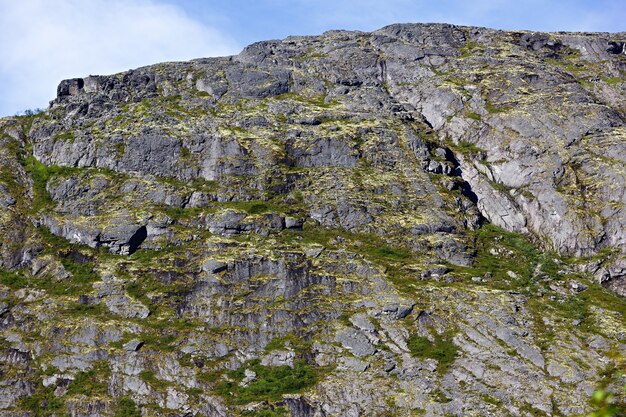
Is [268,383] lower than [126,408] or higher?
higher

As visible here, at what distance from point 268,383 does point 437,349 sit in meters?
17.7

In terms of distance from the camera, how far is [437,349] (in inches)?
2406

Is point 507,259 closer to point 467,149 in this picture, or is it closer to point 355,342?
point 467,149

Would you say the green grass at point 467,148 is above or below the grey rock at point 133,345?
→ above

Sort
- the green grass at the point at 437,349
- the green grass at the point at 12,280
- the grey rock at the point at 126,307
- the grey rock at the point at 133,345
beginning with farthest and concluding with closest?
1. the green grass at the point at 12,280
2. the grey rock at the point at 126,307
3. the grey rock at the point at 133,345
4. the green grass at the point at 437,349

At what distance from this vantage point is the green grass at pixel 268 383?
185 feet

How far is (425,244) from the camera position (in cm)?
7850

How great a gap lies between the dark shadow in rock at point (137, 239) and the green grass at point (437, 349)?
38.1m

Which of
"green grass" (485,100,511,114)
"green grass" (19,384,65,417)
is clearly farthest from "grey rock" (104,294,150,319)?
"green grass" (485,100,511,114)

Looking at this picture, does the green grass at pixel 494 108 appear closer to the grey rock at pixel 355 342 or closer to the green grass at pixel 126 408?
the grey rock at pixel 355 342

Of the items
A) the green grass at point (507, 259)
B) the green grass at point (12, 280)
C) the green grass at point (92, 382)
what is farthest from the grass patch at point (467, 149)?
the green grass at point (12, 280)

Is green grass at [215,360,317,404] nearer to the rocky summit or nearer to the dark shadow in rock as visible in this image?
the rocky summit

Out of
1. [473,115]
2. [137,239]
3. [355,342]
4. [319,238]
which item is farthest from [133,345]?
[473,115]

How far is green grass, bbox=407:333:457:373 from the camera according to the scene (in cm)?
5944
